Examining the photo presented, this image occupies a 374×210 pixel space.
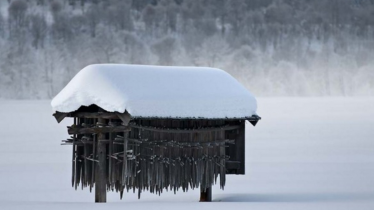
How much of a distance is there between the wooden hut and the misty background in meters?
52.2

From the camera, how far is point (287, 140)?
36062 mm

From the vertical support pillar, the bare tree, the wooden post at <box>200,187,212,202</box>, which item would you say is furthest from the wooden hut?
the bare tree

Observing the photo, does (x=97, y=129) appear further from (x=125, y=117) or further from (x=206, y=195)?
(x=206, y=195)

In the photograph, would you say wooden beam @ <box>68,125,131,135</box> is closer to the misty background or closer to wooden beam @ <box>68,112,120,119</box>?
wooden beam @ <box>68,112,120,119</box>

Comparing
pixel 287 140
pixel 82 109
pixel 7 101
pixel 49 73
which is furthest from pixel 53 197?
pixel 49 73

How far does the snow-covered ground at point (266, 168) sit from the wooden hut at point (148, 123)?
570 millimetres

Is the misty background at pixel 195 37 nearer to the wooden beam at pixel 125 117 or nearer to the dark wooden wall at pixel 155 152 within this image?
the dark wooden wall at pixel 155 152

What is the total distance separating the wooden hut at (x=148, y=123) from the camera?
15125 mm

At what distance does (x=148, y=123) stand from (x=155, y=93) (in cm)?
62

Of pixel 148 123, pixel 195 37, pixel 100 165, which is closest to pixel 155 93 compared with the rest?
pixel 148 123

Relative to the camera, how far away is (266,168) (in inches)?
993

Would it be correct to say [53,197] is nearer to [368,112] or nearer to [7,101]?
[368,112]

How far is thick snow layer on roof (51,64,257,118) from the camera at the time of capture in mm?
14992

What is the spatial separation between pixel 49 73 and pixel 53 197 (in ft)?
171
